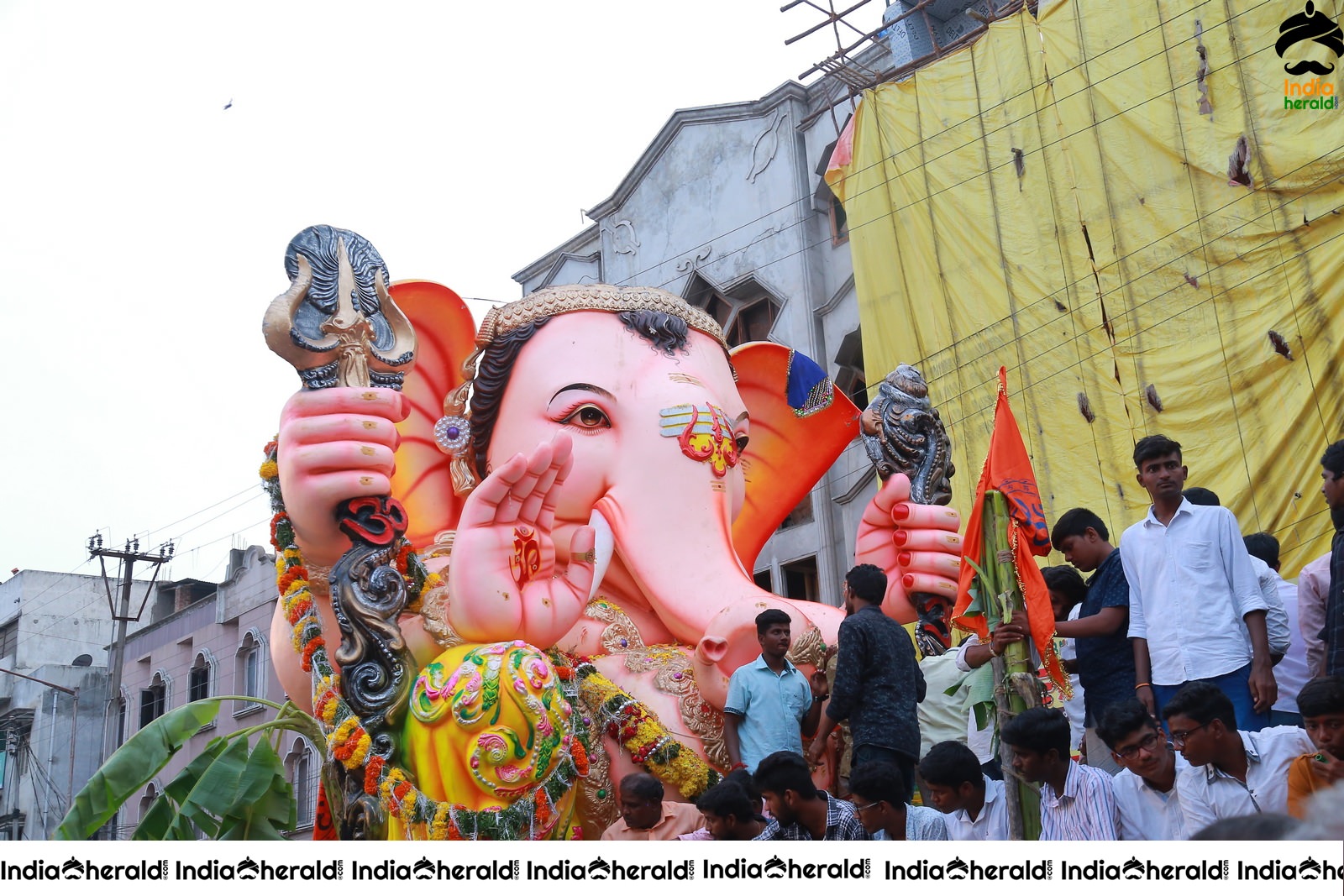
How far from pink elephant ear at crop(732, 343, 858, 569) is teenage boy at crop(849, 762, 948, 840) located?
8.14ft

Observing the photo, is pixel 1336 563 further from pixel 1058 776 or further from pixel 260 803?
pixel 260 803

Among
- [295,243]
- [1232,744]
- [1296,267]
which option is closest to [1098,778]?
[1232,744]

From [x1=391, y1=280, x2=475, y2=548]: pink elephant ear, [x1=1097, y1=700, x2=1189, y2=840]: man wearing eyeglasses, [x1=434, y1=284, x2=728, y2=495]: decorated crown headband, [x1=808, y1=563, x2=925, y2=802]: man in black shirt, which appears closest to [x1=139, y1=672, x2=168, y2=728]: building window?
[x1=391, y1=280, x2=475, y2=548]: pink elephant ear

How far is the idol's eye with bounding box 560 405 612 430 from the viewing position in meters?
5.67

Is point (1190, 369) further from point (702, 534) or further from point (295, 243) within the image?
point (295, 243)

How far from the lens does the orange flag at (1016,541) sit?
4.47 meters

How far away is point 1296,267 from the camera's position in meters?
11.2

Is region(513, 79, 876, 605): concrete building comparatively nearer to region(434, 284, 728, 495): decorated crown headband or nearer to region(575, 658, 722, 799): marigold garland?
region(434, 284, 728, 495): decorated crown headband

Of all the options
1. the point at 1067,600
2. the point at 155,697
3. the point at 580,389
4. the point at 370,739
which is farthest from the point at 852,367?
the point at 155,697

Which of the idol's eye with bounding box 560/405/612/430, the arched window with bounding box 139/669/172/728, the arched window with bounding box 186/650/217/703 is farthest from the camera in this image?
the arched window with bounding box 139/669/172/728

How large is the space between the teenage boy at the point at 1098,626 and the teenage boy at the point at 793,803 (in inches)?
43.0

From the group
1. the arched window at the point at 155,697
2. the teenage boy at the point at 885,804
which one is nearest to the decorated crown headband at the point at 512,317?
the teenage boy at the point at 885,804
